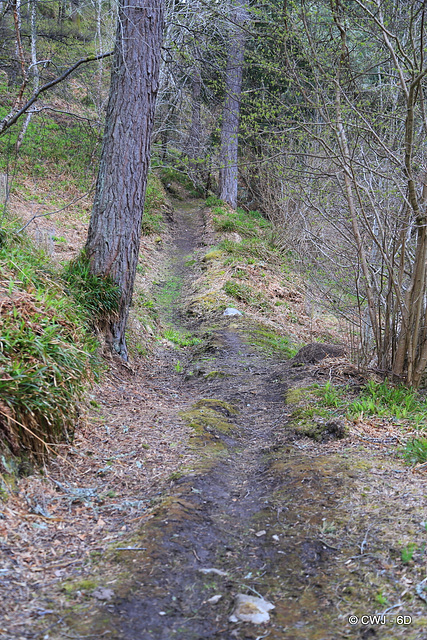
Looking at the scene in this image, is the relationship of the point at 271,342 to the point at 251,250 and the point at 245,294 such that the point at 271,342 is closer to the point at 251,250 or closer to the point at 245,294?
the point at 245,294

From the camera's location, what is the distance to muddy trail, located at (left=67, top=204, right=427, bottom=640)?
1870 millimetres

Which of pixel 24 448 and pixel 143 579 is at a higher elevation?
pixel 24 448

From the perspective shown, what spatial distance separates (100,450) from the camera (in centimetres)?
342

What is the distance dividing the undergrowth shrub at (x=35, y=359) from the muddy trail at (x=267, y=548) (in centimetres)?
90

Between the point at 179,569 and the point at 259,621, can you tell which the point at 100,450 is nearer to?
the point at 179,569

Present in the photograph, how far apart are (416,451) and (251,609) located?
1753mm

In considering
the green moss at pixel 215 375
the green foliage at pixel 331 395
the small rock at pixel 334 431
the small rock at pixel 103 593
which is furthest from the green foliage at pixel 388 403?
the small rock at pixel 103 593

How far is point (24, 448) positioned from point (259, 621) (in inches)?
66.5

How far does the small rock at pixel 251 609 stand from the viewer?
6.31 feet

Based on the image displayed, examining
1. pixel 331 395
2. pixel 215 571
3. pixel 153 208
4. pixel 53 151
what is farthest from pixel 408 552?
pixel 53 151

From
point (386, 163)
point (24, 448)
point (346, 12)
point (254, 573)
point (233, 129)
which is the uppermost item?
point (233, 129)

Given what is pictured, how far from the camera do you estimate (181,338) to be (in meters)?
7.77

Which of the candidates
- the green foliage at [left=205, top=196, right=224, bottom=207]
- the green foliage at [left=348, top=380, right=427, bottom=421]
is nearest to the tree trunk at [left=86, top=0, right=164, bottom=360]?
the green foliage at [left=348, top=380, right=427, bottom=421]

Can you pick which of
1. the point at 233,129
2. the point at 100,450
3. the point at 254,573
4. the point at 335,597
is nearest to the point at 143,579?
the point at 254,573
